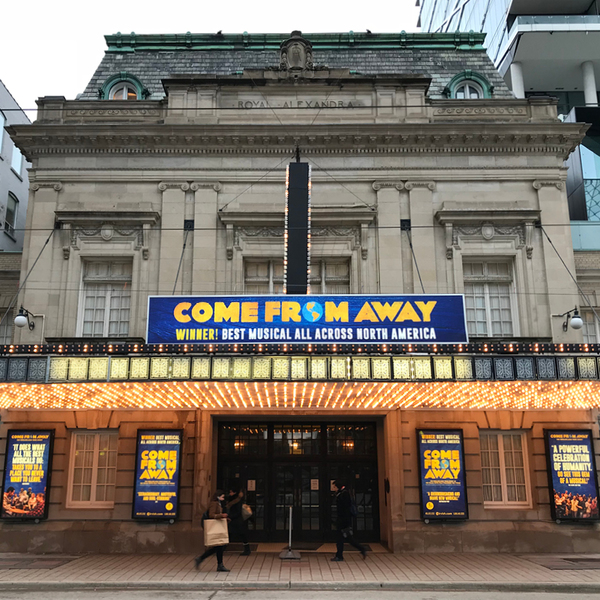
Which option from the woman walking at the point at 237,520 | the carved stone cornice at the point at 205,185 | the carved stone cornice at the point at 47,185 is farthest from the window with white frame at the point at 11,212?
the woman walking at the point at 237,520

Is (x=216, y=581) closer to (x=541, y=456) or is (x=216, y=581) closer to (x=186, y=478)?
(x=186, y=478)

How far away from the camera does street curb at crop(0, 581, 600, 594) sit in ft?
40.3

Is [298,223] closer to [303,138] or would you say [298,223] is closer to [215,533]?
[303,138]

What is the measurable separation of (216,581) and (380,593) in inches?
133

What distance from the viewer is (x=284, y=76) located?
20688 mm

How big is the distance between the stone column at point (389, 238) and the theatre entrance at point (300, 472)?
173 inches

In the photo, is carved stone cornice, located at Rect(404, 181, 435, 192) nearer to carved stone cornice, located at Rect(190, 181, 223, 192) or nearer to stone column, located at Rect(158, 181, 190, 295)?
carved stone cornice, located at Rect(190, 181, 223, 192)

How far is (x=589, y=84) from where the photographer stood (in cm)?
4175

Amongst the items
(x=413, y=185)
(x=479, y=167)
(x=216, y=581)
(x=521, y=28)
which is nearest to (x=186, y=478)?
(x=216, y=581)

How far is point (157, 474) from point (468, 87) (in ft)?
54.7

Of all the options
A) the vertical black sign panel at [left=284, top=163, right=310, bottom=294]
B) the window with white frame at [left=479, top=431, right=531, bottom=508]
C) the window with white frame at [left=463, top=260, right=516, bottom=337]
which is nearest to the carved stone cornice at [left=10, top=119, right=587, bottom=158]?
the vertical black sign panel at [left=284, top=163, right=310, bottom=294]

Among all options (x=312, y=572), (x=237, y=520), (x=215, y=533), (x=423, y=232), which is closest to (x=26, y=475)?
(x=237, y=520)

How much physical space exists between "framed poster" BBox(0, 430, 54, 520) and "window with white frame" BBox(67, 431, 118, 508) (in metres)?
0.72

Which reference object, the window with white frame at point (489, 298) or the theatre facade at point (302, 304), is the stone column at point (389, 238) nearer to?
the theatre facade at point (302, 304)
